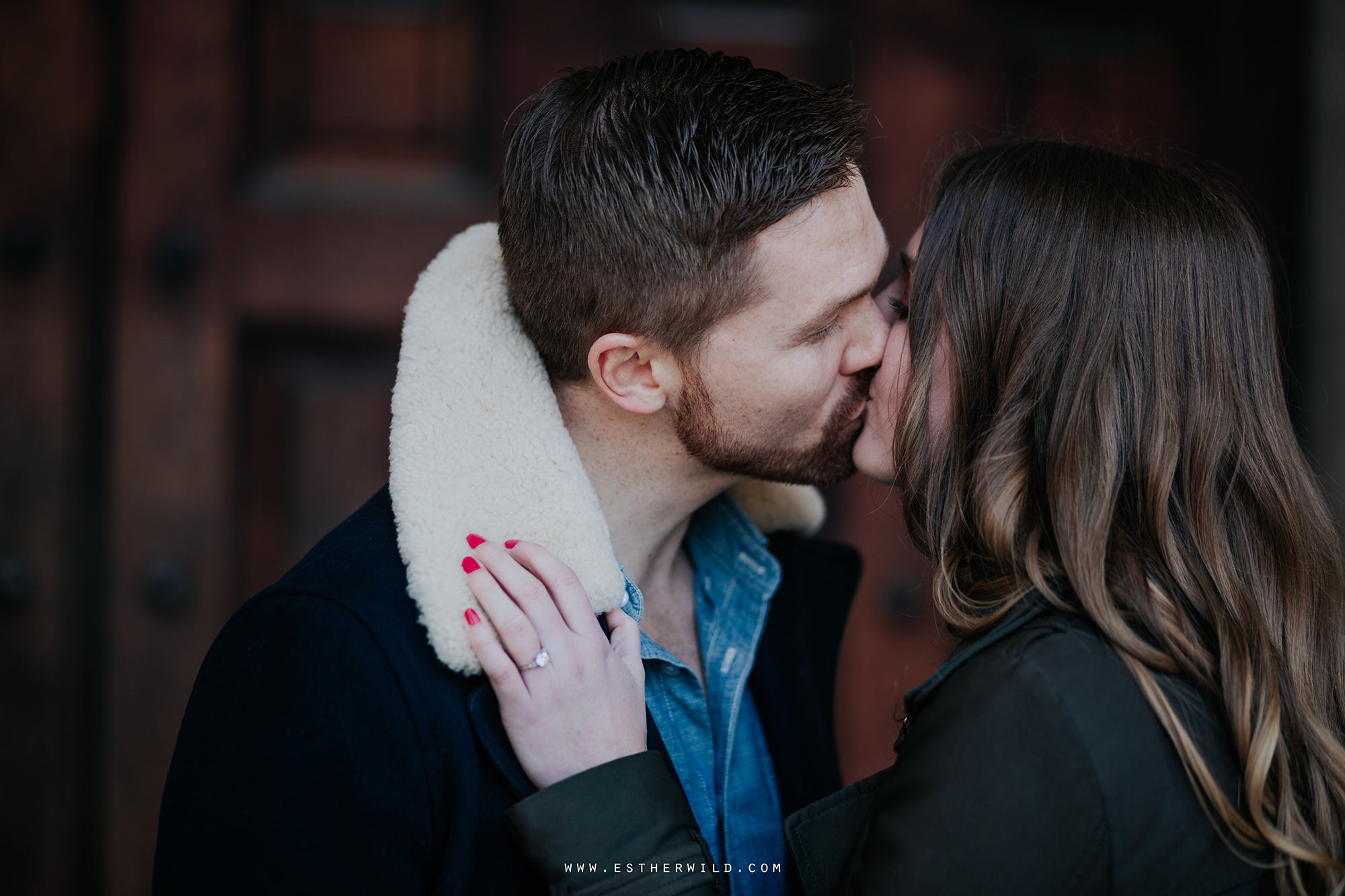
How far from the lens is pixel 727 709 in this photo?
1.43 metres

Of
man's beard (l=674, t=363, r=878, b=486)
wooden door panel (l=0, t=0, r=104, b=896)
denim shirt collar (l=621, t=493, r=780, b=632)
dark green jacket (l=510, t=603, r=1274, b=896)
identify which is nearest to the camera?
dark green jacket (l=510, t=603, r=1274, b=896)

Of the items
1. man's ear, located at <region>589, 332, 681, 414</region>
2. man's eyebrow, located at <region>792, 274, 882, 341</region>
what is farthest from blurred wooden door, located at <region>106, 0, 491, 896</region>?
man's eyebrow, located at <region>792, 274, 882, 341</region>

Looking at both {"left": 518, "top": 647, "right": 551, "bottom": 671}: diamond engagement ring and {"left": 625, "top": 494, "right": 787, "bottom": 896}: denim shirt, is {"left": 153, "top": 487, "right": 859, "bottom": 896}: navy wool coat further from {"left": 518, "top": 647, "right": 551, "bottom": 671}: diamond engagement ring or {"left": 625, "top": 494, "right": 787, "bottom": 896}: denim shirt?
{"left": 625, "top": 494, "right": 787, "bottom": 896}: denim shirt

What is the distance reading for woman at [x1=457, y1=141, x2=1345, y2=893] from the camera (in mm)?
996

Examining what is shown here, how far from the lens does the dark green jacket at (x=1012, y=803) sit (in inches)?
38.5

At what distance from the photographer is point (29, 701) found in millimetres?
1820

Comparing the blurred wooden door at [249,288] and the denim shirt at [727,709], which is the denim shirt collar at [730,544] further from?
the blurred wooden door at [249,288]

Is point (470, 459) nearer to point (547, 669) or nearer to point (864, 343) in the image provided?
point (547, 669)

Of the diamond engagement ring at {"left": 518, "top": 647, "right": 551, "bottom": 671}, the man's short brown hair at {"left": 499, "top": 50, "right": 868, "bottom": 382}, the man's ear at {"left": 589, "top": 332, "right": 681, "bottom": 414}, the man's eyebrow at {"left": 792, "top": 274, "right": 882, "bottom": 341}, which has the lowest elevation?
the diamond engagement ring at {"left": 518, "top": 647, "right": 551, "bottom": 671}

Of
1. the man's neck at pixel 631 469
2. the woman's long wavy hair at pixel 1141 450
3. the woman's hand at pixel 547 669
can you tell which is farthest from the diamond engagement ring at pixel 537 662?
the woman's long wavy hair at pixel 1141 450

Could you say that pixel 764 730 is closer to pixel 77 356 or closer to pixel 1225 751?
pixel 1225 751

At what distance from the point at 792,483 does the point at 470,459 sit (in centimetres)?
53

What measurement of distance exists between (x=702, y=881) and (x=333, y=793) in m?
0.41

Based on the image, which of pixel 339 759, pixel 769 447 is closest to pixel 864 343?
pixel 769 447
